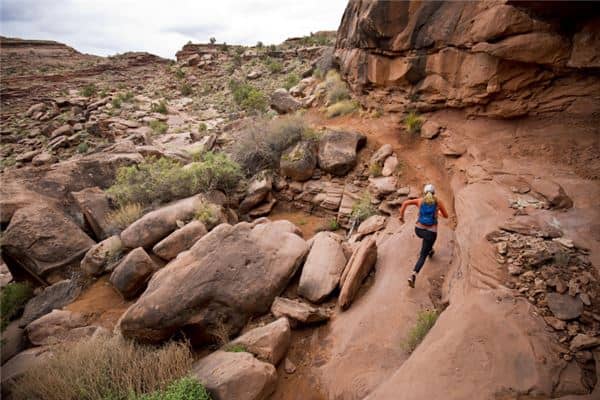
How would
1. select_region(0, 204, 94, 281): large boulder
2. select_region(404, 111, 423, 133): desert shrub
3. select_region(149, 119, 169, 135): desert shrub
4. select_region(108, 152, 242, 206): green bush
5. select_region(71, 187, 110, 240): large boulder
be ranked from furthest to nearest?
select_region(149, 119, 169, 135): desert shrub < select_region(404, 111, 423, 133): desert shrub < select_region(108, 152, 242, 206): green bush < select_region(71, 187, 110, 240): large boulder < select_region(0, 204, 94, 281): large boulder

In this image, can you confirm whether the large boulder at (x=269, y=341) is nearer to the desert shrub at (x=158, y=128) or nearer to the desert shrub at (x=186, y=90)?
the desert shrub at (x=158, y=128)

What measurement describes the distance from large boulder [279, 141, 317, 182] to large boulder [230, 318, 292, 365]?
5544 millimetres

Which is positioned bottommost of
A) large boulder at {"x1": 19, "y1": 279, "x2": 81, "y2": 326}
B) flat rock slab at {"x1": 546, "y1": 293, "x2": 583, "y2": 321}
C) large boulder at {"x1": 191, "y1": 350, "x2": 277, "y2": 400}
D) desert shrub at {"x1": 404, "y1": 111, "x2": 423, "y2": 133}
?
large boulder at {"x1": 19, "y1": 279, "x2": 81, "y2": 326}

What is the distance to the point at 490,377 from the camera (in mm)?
2652

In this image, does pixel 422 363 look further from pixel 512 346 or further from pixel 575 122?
pixel 575 122

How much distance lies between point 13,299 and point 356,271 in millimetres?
7248

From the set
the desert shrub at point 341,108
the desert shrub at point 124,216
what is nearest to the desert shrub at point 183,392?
the desert shrub at point 124,216

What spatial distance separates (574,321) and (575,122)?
517cm

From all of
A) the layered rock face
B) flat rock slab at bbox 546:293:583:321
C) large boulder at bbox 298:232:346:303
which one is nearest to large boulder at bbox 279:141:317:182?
the layered rock face

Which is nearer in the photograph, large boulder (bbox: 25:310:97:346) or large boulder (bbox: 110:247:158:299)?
large boulder (bbox: 25:310:97:346)

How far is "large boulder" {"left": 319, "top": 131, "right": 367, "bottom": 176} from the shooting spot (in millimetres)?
8953

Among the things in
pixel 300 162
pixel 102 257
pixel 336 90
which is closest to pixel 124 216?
pixel 102 257

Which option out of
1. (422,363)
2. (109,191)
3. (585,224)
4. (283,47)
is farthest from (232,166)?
(283,47)

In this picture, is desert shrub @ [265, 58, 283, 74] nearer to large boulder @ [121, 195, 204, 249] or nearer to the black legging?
large boulder @ [121, 195, 204, 249]
